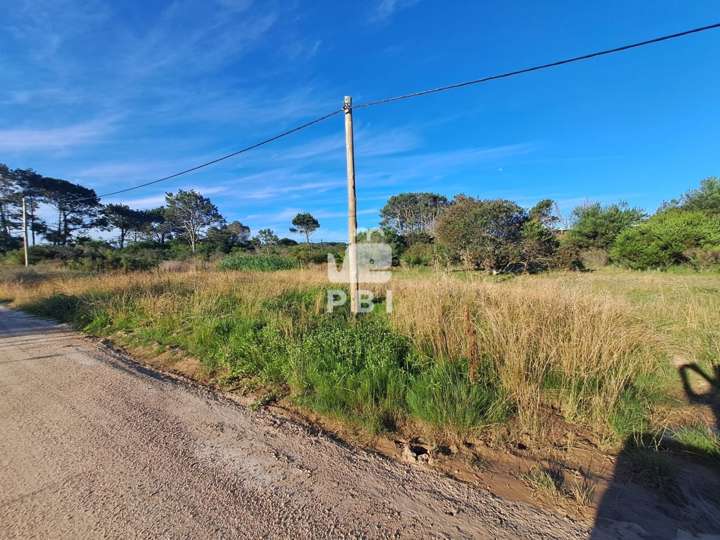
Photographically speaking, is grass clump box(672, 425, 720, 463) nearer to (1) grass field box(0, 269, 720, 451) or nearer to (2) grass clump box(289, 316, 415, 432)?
(1) grass field box(0, 269, 720, 451)

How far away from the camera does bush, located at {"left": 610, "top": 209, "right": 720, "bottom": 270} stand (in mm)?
12820

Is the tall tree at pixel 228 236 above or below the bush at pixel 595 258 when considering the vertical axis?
above

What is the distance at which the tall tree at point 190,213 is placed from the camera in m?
43.5

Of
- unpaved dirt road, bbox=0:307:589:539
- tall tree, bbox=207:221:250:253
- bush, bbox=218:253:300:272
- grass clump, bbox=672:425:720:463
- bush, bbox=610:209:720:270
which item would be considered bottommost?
unpaved dirt road, bbox=0:307:589:539

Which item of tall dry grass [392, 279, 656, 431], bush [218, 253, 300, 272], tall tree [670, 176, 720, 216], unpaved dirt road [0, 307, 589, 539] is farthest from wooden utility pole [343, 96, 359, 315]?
tall tree [670, 176, 720, 216]

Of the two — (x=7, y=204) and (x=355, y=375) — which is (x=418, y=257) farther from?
(x=7, y=204)

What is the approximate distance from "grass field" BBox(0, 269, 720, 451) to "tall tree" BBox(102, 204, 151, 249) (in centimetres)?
4600

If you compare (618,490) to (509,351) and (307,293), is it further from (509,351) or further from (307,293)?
(307,293)

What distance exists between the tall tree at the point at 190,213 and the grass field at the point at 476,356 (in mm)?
44038

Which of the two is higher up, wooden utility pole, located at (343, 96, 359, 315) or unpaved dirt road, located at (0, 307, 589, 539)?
wooden utility pole, located at (343, 96, 359, 315)

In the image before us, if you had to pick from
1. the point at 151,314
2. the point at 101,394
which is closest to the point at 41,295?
the point at 151,314

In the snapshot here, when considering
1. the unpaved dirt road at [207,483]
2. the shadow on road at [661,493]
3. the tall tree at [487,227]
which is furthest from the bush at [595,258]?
A: the unpaved dirt road at [207,483]

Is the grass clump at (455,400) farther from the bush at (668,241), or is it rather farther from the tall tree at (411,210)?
the tall tree at (411,210)

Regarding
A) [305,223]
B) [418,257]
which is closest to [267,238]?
[305,223]
